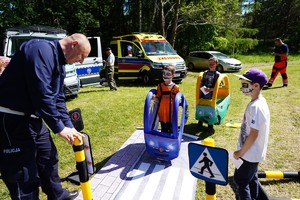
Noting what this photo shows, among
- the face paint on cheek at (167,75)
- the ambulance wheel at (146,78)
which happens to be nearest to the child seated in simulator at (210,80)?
the face paint on cheek at (167,75)

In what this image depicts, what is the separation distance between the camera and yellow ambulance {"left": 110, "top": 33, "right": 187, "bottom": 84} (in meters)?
12.1

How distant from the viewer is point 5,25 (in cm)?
1470

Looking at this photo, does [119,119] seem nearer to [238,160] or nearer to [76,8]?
[238,160]

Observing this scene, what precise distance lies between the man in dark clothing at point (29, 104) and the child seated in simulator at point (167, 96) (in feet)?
8.08

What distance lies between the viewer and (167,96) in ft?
15.8

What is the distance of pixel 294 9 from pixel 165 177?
139ft

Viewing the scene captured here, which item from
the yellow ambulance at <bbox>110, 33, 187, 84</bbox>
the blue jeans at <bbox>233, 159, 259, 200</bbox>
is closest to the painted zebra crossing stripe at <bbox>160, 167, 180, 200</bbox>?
the blue jeans at <bbox>233, 159, 259, 200</bbox>

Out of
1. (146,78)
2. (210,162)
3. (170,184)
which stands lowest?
(170,184)

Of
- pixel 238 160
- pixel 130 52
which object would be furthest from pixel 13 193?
pixel 130 52

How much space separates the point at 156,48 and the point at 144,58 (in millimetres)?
1007

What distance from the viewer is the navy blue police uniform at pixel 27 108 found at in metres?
2.20

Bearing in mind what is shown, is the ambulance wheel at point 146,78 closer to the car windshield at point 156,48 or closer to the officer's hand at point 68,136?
the car windshield at point 156,48

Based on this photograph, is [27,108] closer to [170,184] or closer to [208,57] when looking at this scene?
[170,184]

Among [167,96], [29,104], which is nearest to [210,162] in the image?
[29,104]
